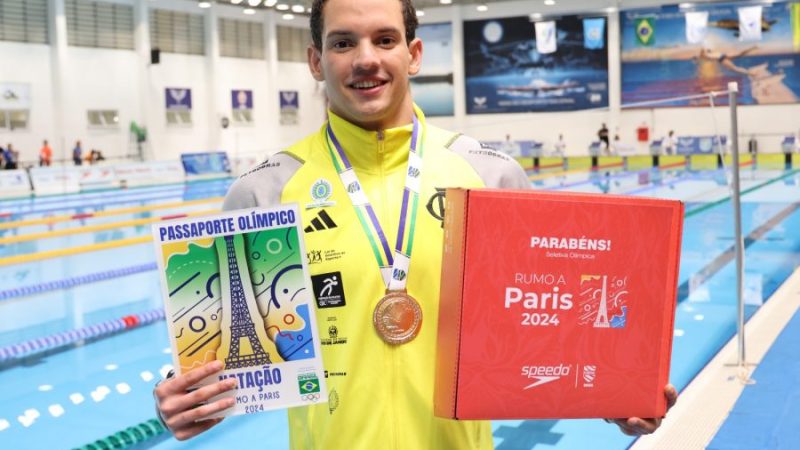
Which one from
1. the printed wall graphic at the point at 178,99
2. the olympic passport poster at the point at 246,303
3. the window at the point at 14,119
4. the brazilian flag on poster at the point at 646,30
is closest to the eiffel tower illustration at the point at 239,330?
the olympic passport poster at the point at 246,303

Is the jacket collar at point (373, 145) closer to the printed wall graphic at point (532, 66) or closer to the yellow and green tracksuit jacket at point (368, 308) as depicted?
the yellow and green tracksuit jacket at point (368, 308)

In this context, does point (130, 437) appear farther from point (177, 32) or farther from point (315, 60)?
point (177, 32)

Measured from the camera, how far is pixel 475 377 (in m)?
1.59

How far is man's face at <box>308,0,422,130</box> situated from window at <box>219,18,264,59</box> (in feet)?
106

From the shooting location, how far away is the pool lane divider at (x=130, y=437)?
4.70m

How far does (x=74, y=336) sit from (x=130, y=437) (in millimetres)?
2680

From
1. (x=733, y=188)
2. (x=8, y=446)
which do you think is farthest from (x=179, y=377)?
(x=733, y=188)

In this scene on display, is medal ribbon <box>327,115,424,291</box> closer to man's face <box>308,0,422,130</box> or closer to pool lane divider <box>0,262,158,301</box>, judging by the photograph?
man's face <box>308,0,422,130</box>

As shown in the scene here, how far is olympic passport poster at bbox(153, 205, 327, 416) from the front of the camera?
157 centimetres

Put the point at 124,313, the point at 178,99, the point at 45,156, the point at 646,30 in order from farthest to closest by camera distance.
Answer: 1. the point at 646,30
2. the point at 178,99
3. the point at 45,156
4. the point at 124,313

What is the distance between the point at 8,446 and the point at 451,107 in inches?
1276

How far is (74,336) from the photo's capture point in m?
7.21

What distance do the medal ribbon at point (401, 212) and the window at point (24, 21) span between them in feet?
87.7

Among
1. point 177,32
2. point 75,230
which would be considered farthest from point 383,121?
point 177,32
